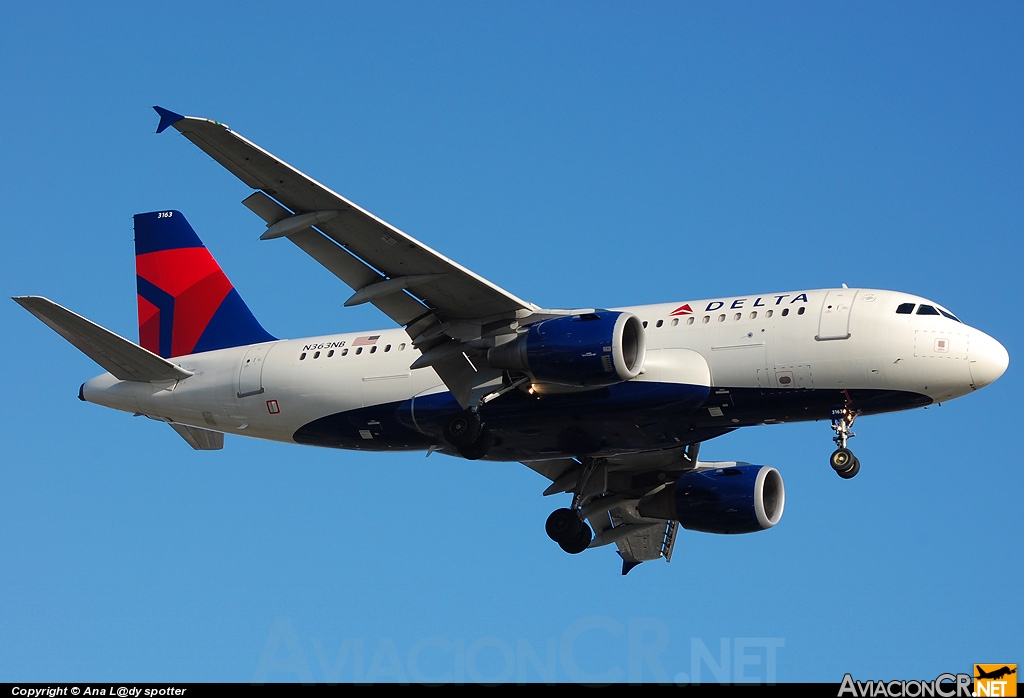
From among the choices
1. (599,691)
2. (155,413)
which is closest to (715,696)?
(599,691)

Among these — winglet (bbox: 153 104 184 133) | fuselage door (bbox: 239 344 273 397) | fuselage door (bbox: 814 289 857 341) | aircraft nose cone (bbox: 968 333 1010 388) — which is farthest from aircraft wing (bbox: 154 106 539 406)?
aircraft nose cone (bbox: 968 333 1010 388)

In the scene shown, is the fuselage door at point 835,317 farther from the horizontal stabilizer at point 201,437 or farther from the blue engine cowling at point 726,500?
the horizontal stabilizer at point 201,437

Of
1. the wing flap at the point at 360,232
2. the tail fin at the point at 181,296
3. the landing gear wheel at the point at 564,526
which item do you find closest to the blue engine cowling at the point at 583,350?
the wing flap at the point at 360,232

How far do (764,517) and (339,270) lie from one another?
12891 millimetres

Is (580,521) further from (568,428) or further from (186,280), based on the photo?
(186,280)

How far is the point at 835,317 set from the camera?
30.9 metres

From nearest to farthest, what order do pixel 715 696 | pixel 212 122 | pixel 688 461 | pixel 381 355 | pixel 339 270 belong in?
1. pixel 715 696
2. pixel 212 122
3. pixel 339 270
4. pixel 381 355
5. pixel 688 461

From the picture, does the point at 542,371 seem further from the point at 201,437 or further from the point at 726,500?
the point at 201,437

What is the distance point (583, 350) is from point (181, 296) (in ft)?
44.8

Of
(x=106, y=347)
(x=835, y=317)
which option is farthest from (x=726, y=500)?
(x=106, y=347)

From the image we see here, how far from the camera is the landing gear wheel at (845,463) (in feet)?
102

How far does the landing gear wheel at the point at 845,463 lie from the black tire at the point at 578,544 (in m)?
7.91

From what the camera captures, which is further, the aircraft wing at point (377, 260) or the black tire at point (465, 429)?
the black tire at point (465, 429)

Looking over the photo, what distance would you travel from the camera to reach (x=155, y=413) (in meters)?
36.7
